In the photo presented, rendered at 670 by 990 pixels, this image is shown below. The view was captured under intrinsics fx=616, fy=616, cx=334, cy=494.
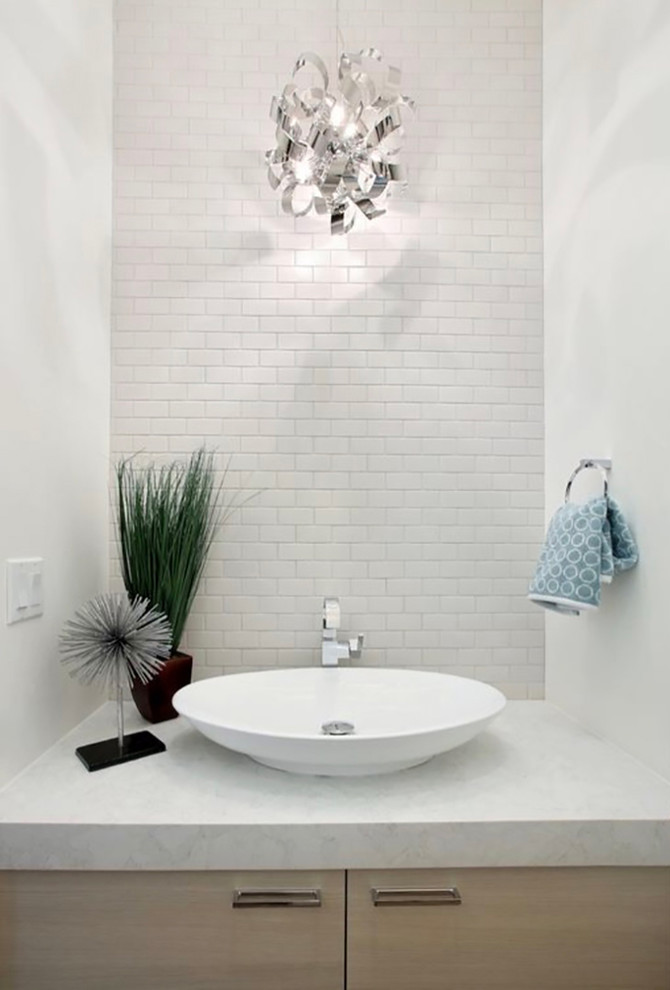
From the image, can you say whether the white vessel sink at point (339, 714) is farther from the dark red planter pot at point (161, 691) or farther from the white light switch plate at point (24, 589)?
the white light switch plate at point (24, 589)

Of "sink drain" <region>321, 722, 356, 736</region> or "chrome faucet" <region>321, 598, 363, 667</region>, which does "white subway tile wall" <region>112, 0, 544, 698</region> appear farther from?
"sink drain" <region>321, 722, 356, 736</region>

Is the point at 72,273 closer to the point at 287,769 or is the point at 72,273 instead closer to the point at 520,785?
the point at 287,769

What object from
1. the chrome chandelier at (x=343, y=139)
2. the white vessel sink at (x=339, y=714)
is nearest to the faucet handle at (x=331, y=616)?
the white vessel sink at (x=339, y=714)

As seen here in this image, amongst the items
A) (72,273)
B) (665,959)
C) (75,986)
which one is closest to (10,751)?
(75,986)

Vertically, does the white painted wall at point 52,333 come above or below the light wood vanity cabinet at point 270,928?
above

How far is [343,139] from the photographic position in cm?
142

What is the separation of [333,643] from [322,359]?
735 mm

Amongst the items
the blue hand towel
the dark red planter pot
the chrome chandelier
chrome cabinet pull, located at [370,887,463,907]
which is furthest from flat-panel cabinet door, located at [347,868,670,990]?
the chrome chandelier

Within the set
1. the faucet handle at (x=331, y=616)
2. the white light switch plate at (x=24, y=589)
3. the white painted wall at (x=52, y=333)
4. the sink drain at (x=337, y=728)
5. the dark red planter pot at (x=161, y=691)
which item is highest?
the white painted wall at (x=52, y=333)

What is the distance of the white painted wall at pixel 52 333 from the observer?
3.71ft

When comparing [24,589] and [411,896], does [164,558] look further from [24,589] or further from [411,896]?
[411,896]

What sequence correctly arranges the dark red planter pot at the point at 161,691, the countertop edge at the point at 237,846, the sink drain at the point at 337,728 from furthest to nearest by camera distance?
the dark red planter pot at the point at 161,691
the sink drain at the point at 337,728
the countertop edge at the point at 237,846

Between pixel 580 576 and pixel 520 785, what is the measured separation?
0.40 metres

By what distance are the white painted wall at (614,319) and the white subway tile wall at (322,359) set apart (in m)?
0.14
